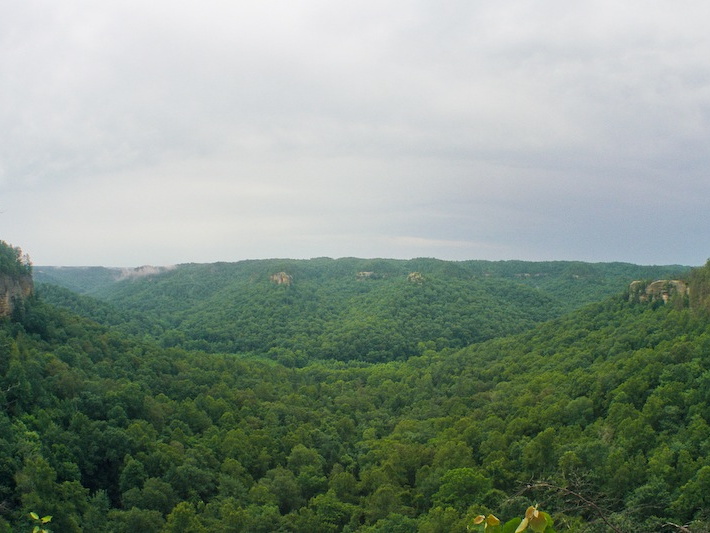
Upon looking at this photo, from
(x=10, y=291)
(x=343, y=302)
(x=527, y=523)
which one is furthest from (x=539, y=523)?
(x=343, y=302)

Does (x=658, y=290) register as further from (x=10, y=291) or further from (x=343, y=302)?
(x=343, y=302)

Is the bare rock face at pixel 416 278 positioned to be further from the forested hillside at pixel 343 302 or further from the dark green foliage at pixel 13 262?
the dark green foliage at pixel 13 262

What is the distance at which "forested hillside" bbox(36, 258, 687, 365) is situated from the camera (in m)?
100

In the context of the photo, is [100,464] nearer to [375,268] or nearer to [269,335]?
[269,335]

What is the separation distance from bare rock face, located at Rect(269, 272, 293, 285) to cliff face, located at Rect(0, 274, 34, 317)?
278 feet

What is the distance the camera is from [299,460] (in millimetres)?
43156

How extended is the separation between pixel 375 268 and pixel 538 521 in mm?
158123

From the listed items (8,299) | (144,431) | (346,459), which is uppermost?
(8,299)

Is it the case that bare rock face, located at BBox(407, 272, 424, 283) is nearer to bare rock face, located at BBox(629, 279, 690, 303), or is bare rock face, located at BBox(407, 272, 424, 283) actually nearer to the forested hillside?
the forested hillside

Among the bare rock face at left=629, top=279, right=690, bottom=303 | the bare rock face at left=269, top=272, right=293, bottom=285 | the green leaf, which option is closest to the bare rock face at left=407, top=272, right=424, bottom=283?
the bare rock face at left=269, top=272, right=293, bottom=285

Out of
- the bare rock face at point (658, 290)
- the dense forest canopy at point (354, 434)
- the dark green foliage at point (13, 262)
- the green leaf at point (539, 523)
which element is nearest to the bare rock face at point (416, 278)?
the dense forest canopy at point (354, 434)

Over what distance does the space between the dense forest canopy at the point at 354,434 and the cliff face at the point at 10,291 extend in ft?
6.55

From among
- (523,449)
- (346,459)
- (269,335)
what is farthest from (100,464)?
(269,335)

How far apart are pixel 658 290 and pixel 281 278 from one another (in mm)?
99556
